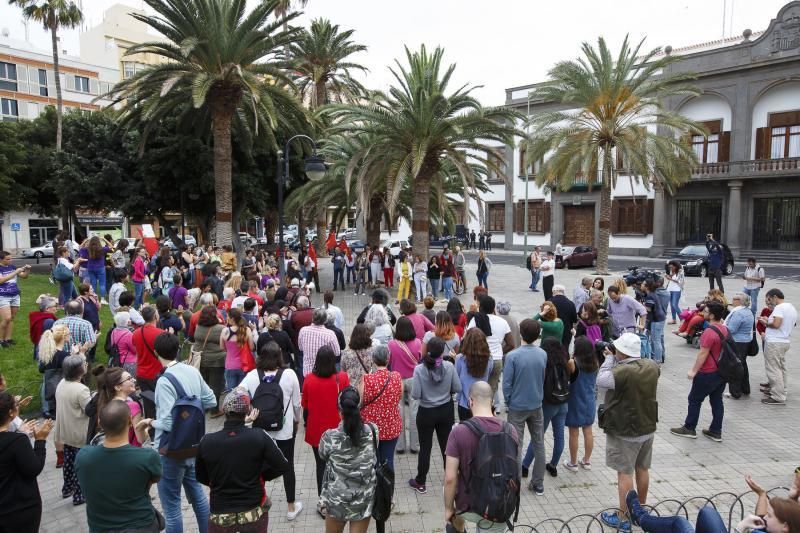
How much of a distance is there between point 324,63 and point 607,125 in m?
15.1

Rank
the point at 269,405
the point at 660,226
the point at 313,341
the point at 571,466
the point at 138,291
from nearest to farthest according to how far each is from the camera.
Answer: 1. the point at 269,405
2. the point at 571,466
3. the point at 313,341
4. the point at 138,291
5. the point at 660,226

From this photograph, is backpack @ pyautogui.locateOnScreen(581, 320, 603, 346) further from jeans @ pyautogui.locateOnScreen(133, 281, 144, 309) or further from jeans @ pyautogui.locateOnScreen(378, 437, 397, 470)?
jeans @ pyautogui.locateOnScreen(133, 281, 144, 309)

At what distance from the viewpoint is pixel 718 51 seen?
3166 cm

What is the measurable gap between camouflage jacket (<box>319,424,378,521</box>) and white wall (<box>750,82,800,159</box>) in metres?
36.0

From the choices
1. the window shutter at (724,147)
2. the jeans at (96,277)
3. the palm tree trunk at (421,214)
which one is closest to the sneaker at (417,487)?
the jeans at (96,277)

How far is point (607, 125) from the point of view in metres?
23.0

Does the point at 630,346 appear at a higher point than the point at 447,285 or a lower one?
higher

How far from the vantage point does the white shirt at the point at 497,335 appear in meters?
6.66

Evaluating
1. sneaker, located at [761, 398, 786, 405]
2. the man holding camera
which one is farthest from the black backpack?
sneaker, located at [761, 398, 786, 405]

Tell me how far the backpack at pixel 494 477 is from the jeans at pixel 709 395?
165 inches

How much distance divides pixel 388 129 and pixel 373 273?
5.15 metres

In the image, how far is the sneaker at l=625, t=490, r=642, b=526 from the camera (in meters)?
4.11

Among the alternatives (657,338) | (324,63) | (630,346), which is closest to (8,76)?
(324,63)

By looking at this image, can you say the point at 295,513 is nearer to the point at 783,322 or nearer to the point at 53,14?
the point at 783,322
